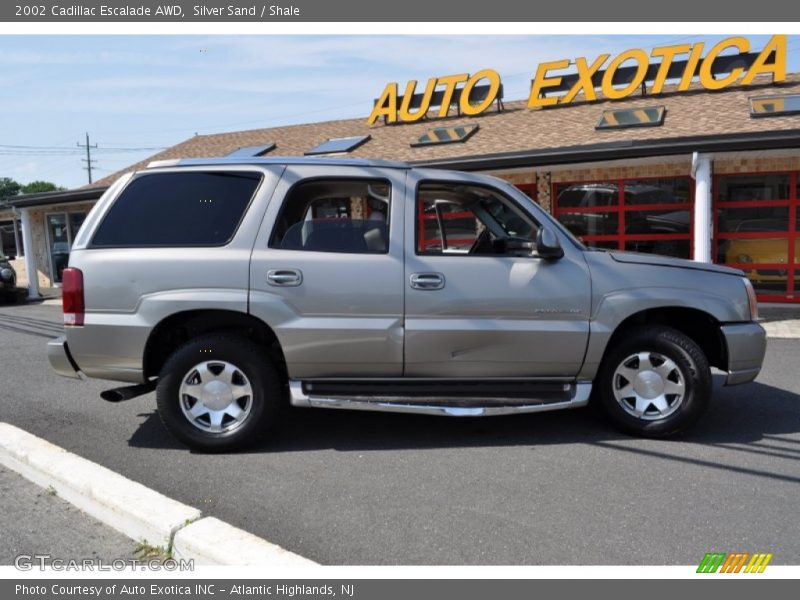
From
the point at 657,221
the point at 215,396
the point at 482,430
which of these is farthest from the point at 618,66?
the point at 215,396

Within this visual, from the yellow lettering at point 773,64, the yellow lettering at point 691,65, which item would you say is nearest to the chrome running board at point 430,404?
the yellow lettering at point 773,64

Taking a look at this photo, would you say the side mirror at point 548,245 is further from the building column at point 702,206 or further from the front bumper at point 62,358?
the building column at point 702,206

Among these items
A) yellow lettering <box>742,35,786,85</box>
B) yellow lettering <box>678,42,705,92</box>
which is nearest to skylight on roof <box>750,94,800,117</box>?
yellow lettering <box>742,35,786,85</box>

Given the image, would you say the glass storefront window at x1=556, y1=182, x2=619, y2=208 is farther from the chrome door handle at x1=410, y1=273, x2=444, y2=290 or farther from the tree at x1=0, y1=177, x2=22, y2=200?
the tree at x1=0, y1=177, x2=22, y2=200

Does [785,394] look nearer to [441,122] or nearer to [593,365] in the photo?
[593,365]

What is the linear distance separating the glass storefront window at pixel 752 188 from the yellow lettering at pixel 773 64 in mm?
3443

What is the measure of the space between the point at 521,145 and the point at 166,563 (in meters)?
12.2

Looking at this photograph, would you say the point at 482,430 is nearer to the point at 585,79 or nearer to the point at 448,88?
the point at 585,79

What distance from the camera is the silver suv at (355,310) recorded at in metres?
4.52

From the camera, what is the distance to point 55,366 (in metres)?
4.69

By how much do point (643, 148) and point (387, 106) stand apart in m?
9.48

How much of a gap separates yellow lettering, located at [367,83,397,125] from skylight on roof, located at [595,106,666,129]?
6314mm

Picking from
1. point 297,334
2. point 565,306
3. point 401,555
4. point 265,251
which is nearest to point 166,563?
point 401,555

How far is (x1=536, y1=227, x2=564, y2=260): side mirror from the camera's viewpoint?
4.51 metres
